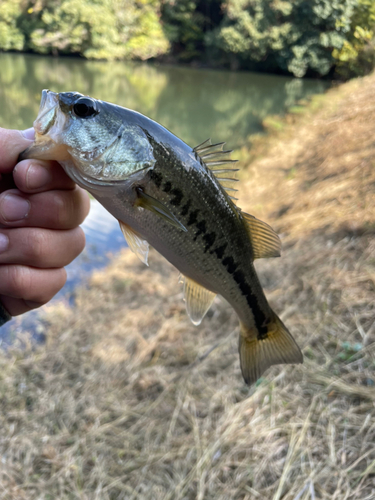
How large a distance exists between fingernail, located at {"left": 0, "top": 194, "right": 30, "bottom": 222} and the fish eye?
1.43 ft

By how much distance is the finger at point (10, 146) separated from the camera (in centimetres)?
130

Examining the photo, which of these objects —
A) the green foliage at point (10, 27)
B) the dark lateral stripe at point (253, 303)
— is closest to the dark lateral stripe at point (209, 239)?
the dark lateral stripe at point (253, 303)

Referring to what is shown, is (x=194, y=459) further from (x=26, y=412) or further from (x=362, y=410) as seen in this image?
(x=26, y=412)

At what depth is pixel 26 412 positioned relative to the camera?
3561 mm

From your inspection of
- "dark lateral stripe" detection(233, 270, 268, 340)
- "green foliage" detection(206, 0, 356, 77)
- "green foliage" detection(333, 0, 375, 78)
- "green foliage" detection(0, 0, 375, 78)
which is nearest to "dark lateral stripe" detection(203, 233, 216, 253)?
"dark lateral stripe" detection(233, 270, 268, 340)

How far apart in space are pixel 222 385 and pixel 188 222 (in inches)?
102

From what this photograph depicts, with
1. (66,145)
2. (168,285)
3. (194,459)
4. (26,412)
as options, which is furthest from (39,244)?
(168,285)

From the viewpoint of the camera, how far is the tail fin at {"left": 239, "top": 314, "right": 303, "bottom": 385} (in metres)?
1.73

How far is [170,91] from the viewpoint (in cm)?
2420

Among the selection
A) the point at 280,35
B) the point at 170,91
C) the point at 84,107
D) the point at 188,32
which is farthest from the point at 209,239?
→ the point at 188,32

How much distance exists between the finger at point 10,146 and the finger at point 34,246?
29 cm

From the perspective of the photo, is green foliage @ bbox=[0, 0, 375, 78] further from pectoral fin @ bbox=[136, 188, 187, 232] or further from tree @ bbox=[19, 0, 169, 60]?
pectoral fin @ bbox=[136, 188, 187, 232]

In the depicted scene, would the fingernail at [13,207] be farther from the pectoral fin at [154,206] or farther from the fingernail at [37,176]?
the pectoral fin at [154,206]

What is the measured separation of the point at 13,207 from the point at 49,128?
0.40 metres
